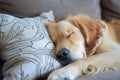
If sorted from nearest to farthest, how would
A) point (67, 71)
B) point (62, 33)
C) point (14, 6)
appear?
point (67, 71), point (62, 33), point (14, 6)

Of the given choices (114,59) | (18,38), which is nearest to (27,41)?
(18,38)

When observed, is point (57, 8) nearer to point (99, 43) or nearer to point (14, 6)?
point (14, 6)

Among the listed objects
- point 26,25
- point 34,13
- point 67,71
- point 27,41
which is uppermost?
point 34,13

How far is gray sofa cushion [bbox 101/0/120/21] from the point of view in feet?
7.01

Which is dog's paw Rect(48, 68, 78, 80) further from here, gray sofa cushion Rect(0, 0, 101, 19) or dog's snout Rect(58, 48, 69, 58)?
gray sofa cushion Rect(0, 0, 101, 19)

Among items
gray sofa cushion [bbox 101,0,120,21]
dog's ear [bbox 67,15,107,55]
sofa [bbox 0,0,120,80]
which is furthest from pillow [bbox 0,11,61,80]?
gray sofa cushion [bbox 101,0,120,21]

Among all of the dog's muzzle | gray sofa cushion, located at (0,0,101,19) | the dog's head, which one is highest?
gray sofa cushion, located at (0,0,101,19)

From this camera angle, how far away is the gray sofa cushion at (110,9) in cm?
214

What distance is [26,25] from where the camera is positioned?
1.53m

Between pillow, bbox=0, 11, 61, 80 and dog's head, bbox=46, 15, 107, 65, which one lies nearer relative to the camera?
pillow, bbox=0, 11, 61, 80

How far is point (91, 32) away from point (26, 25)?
1.47 ft

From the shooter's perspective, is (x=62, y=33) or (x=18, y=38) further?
(x=62, y=33)

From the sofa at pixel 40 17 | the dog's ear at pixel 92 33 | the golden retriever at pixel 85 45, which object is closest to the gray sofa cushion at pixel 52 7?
the sofa at pixel 40 17

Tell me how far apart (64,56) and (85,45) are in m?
0.25
